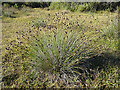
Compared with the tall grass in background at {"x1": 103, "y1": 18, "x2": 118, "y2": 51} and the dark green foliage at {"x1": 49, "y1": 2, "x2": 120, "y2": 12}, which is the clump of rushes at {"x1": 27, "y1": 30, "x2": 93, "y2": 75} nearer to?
the tall grass in background at {"x1": 103, "y1": 18, "x2": 118, "y2": 51}

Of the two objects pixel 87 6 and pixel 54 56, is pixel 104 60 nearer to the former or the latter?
pixel 54 56

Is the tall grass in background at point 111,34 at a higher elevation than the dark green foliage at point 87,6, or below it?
below

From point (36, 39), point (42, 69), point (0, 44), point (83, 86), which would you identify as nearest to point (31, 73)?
point (42, 69)

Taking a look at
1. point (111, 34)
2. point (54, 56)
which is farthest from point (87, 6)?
point (54, 56)

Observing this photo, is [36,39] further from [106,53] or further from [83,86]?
[106,53]

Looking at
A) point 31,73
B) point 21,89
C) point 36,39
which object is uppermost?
point 36,39

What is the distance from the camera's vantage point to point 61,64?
117 inches

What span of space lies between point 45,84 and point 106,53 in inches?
78.8

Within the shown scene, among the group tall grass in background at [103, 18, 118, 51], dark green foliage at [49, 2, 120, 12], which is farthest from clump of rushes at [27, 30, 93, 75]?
dark green foliage at [49, 2, 120, 12]

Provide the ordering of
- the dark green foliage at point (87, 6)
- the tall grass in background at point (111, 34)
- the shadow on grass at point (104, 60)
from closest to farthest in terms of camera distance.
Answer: the shadow on grass at point (104, 60), the tall grass in background at point (111, 34), the dark green foliage at point (87, 6)

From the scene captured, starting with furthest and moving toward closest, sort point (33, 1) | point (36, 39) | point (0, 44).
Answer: point (33, 1)
point (0, 44)
point (36, 39)

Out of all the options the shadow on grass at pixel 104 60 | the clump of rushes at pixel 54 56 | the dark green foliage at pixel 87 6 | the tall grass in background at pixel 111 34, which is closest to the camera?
the clump of rushes at pixel 54 56

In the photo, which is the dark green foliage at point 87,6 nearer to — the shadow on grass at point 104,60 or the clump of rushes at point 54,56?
the shadow on grass at point 104,60

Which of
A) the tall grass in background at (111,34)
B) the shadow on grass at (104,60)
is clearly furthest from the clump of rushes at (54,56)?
the tall grass in background at (111,34)
